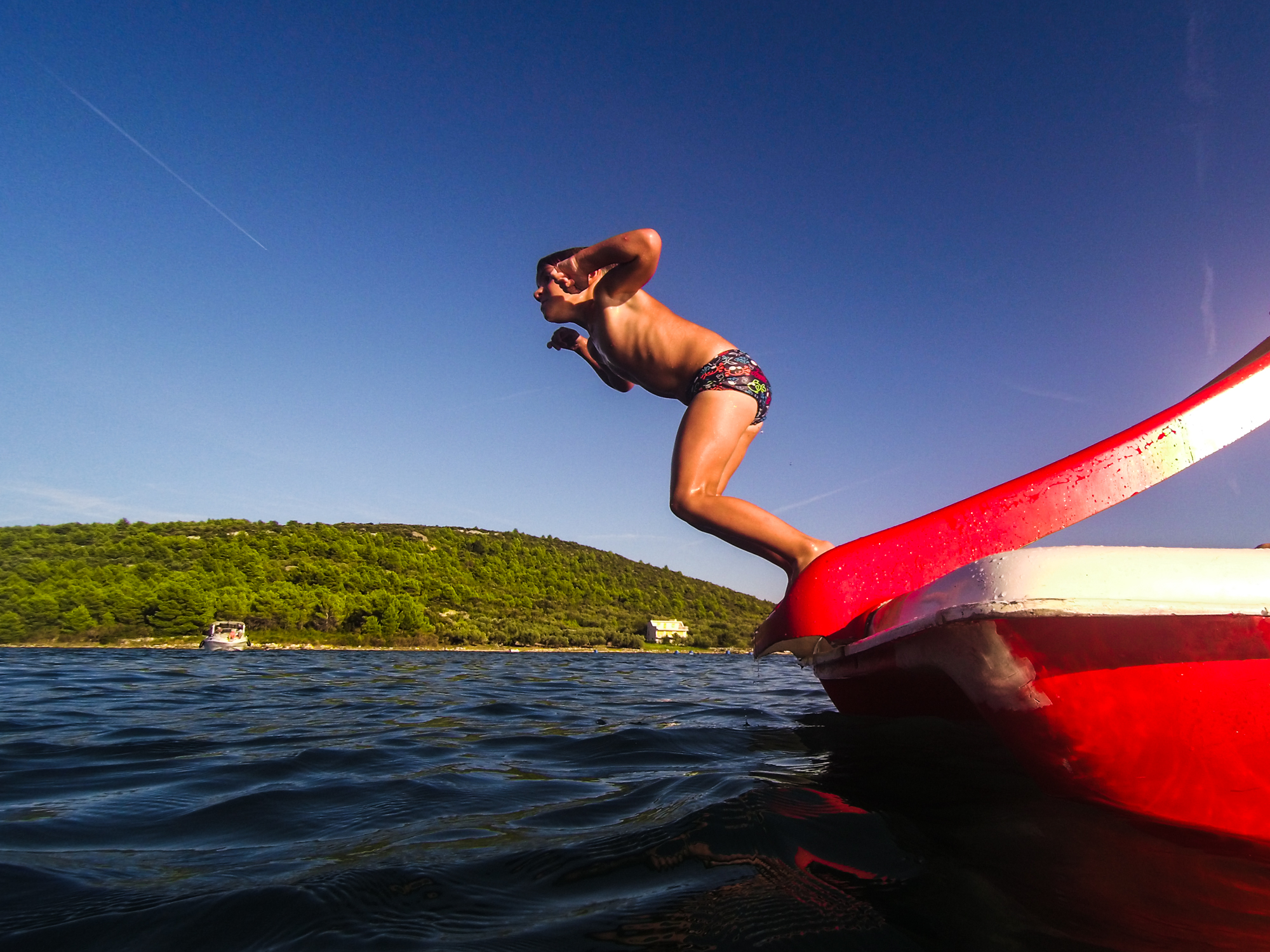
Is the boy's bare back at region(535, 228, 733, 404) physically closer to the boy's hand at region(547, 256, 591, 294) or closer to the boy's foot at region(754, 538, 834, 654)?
the boy's hand at region(547, 256, 591, 294)

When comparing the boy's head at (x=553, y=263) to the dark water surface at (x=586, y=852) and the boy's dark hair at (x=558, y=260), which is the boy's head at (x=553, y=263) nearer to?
the boy's dark hair at (x=558, y=260)

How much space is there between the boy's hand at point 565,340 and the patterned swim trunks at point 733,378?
1.02 metres

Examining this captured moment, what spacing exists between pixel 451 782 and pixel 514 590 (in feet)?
229

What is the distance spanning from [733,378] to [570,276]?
109 centimetres

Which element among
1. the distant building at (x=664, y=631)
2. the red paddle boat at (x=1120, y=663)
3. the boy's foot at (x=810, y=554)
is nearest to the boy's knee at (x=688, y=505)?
the boy's foot at (x=810, y=554)

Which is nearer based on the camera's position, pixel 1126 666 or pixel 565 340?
pixel 1126 666

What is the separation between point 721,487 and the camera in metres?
3.08

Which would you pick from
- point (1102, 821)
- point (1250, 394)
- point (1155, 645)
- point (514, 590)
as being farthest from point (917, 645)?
point (514, 590)

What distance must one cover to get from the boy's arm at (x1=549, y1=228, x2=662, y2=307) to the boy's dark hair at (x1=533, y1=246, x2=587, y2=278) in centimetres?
3

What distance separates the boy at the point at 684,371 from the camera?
288 centimetres

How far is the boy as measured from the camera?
2875 mm

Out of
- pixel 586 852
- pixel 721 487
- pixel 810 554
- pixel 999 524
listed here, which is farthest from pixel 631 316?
pixel 586 852

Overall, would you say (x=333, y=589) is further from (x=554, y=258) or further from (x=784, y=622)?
(x=784, y=622)

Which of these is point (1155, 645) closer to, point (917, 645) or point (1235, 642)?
point (1235, 642)
